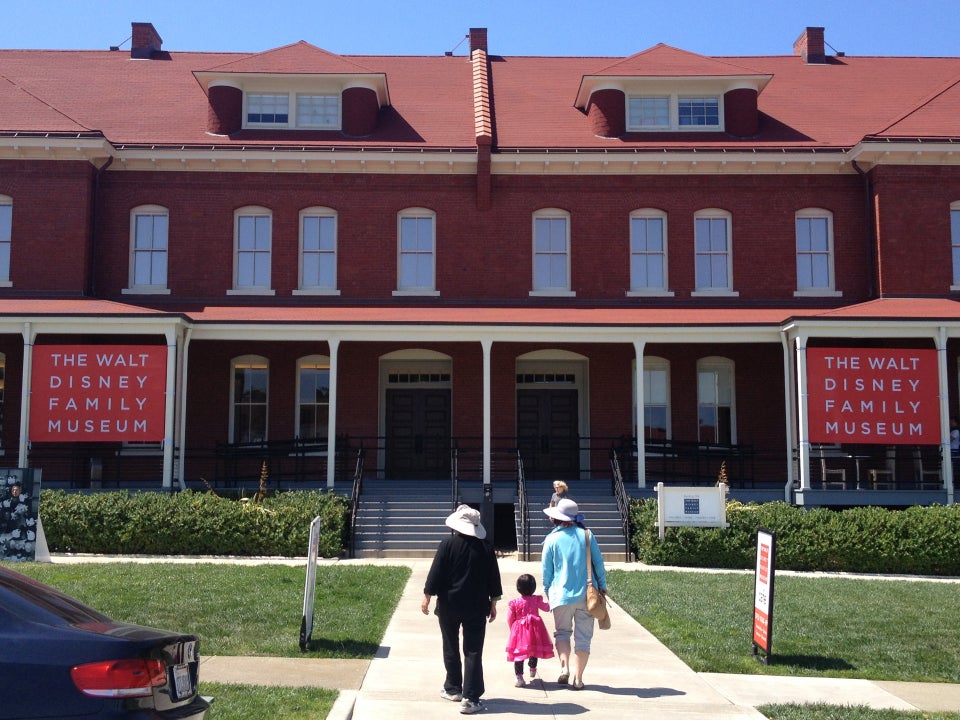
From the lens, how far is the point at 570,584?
29.8 feet

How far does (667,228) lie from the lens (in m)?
24.3

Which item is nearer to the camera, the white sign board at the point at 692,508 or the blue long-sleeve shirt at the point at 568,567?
the blue long-sleeve shirt at the point at 568,567

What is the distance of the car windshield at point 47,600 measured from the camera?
5.83m

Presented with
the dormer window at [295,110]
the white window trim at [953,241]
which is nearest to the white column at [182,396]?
the dormer window at [295,110]

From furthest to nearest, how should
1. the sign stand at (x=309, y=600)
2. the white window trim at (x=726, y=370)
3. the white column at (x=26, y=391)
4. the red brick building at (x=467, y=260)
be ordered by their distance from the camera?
the white window trim at (x=726, y=370)
the red brick building at (x=467, y=260)
the white column at (x=26, y=391)
the sign stand at (x=309, y=600)

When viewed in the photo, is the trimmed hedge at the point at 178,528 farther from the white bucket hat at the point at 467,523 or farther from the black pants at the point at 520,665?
the white bucket hat at the point at 467,523

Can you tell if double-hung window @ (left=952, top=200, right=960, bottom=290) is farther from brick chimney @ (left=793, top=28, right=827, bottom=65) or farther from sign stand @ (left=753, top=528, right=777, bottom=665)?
sign stand @ (left=753, top=528, right=777, bottom=665)

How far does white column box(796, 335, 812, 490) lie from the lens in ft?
67.1

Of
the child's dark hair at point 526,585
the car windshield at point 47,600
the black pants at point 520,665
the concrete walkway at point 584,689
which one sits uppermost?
the car windshield at point 47,600

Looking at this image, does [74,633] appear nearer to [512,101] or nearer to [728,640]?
[728,640]

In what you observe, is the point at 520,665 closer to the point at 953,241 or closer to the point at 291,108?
the point at 953,241

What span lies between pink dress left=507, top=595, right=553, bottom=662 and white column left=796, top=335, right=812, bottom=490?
12507mm

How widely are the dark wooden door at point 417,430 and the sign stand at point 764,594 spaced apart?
14161mm

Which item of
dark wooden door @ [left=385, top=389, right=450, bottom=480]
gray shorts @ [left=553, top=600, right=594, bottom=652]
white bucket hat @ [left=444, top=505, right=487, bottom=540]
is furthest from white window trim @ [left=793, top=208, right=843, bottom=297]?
white bucket hat @ [left=444, top=505, right=487, bottom=540]
